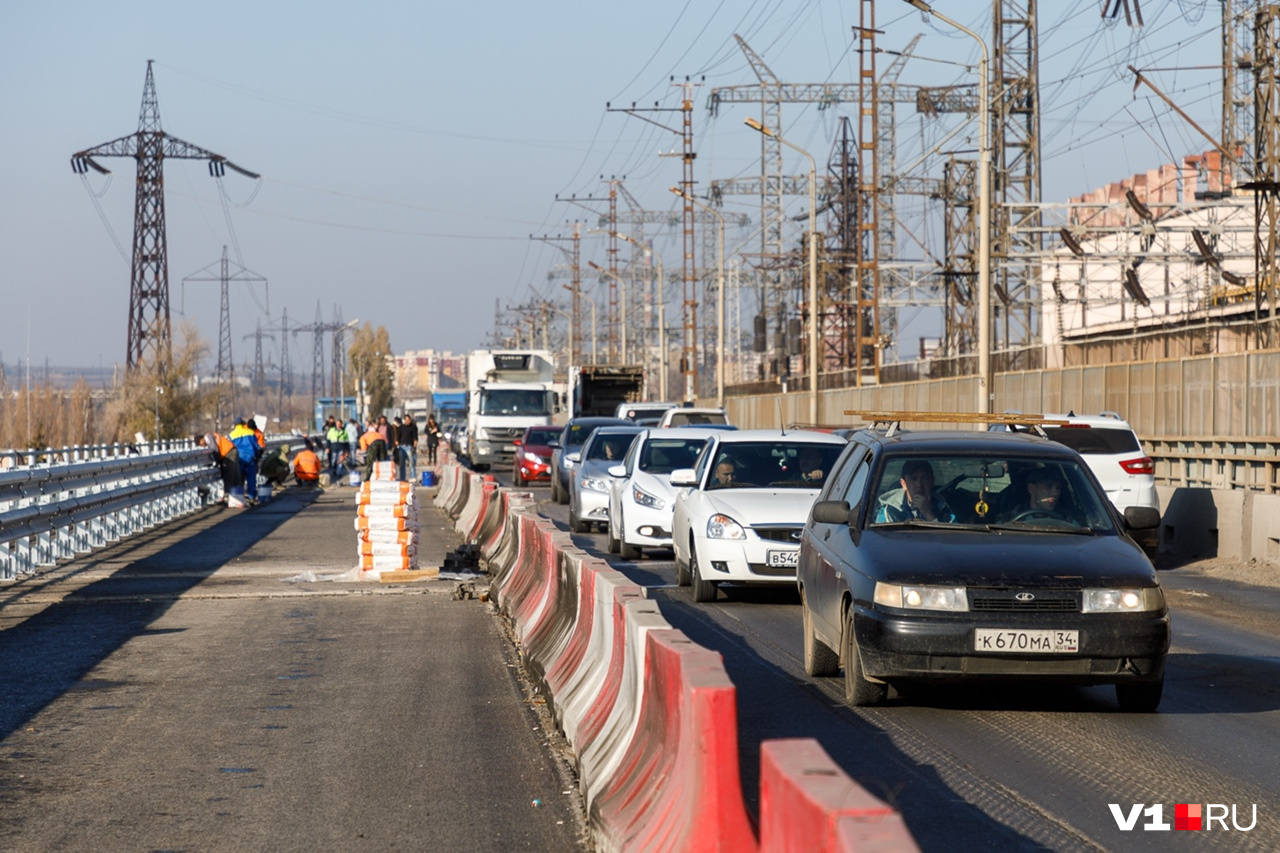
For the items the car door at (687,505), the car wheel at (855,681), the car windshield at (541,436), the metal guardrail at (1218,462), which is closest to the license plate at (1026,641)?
the car wheel at (855,681)

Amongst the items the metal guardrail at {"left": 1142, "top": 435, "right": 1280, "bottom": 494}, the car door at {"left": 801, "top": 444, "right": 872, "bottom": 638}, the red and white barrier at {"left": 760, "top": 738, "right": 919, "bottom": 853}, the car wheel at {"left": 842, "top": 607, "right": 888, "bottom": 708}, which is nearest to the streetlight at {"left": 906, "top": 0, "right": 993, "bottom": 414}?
the metal guardrail at {"left": 1142, "top": 435, "right": 1280, "bottom": 494}

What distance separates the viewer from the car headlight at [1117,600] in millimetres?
8461

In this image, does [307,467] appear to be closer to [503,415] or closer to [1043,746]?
[503,415]

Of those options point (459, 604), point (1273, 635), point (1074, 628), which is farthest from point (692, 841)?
point (459, 604)

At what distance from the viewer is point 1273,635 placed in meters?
13.1

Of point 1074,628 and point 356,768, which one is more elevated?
point 1074,628

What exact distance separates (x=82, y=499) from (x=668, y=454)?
7195mm

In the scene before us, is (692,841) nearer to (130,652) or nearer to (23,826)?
(23,826)

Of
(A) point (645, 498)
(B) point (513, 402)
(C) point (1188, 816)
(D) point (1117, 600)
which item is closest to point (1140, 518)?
(D) point (1117, 600)

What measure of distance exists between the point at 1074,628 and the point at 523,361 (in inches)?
1931

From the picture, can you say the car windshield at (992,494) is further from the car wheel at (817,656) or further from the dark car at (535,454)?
the dark car at (535,454)

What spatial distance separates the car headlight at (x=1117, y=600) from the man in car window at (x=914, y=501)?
3.71ft

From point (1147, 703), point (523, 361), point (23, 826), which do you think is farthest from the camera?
point (523, 361)

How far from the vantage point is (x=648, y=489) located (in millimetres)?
19438
